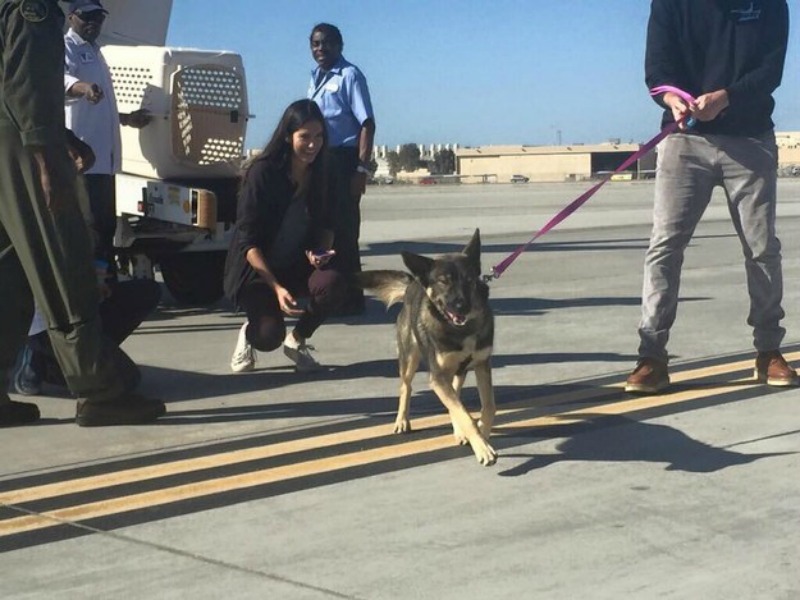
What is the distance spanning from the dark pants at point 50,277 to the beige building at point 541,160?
367ft

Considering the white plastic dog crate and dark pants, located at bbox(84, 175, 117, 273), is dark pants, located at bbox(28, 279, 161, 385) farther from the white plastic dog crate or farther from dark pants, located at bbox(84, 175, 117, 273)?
the white plastic dog crate

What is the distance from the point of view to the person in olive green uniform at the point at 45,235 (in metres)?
5.40

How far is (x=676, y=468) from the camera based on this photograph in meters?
5.03

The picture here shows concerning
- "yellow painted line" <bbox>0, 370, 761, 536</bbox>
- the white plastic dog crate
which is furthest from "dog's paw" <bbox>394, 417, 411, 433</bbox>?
the white plastic dog crate

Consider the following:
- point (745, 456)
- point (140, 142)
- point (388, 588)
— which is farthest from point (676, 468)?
point (140, 142)

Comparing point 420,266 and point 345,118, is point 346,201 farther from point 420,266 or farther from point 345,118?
point 420,266

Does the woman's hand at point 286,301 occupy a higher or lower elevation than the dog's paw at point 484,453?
higher

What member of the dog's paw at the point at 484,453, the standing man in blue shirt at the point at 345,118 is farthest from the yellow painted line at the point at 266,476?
the standing man in blue shirt at the point at 345,118

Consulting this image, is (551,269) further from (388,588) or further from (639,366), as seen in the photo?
(388,588)

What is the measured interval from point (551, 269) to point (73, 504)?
8.99 m

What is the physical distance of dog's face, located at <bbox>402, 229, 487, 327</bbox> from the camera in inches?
209

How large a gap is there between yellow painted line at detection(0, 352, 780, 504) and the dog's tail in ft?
2.02

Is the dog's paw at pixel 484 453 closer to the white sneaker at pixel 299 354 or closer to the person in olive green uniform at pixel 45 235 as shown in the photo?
the person in olive green uniform at pixel 45 235

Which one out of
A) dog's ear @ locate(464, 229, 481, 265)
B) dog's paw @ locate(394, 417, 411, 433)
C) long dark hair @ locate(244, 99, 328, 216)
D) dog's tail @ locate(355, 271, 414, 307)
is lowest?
dog's paw @ locate(394, 417, 411, 433)
